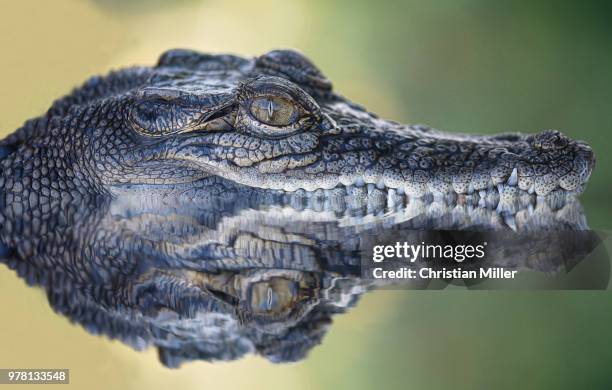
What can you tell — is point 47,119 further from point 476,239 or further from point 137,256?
point 476,239

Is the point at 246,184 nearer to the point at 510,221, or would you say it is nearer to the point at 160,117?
the point at 160,117

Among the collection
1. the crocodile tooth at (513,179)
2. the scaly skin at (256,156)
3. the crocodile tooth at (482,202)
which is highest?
the scaly skin at (256,156)

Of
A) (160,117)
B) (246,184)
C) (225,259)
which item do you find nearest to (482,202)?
(246,184)

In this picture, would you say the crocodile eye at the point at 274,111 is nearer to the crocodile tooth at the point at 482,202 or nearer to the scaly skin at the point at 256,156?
the scaly skin at the point at 256,156

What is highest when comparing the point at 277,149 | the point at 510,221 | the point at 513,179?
the point at 277,149

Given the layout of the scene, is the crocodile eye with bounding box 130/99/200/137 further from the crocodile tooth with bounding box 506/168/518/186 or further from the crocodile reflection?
the crocodile tooth with bounding box 506/168/518/186

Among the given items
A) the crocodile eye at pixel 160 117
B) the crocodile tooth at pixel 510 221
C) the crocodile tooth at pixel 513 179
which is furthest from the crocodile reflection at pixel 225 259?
the crocodile eye at pixel 160 117

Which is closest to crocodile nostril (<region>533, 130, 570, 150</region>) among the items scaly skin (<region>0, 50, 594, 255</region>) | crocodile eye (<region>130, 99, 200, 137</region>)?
scaly skin (<region>0, 50, 594, 255</region>)
